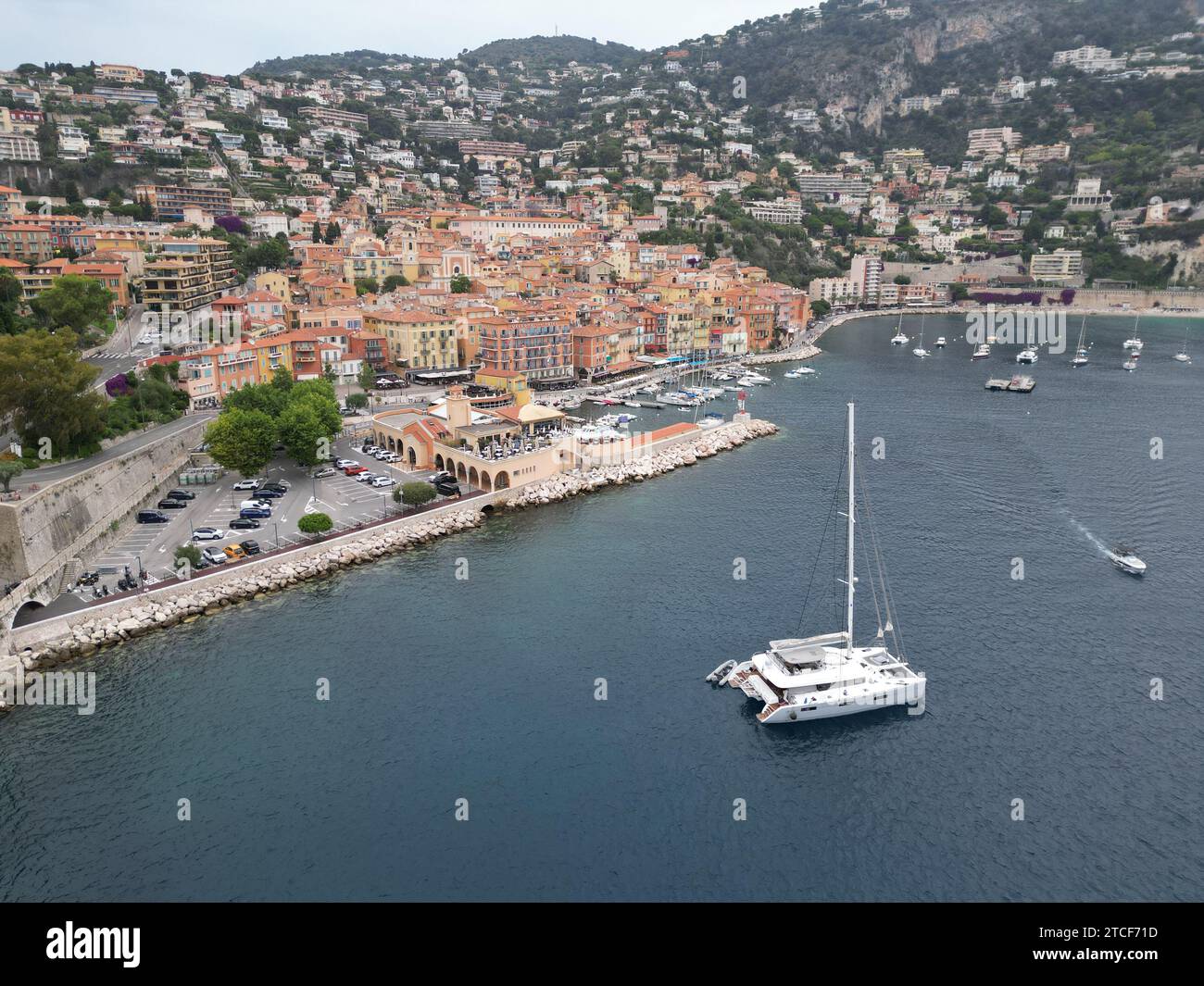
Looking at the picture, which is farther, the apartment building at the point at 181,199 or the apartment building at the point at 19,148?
the apartment building at the point at 181,199

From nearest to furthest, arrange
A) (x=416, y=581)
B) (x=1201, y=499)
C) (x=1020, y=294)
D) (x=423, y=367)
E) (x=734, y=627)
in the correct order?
(x=734, y=627) → (x=416, y=581) → (x=1201, y=499) → (x=423, y=367) → (x=1020, y=294)

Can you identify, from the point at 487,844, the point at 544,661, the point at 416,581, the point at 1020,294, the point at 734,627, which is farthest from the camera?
the point at 1020,294

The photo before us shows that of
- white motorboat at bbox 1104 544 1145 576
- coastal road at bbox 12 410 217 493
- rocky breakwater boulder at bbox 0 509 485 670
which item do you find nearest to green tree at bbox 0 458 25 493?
coastal road at bbox 12 410 217 493

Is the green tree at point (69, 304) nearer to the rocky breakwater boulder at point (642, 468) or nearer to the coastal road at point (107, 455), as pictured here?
the coastal road at point (107, 455)

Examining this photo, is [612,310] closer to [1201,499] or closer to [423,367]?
[423,367]

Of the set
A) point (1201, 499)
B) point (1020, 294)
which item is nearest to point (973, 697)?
point (1201, 499)

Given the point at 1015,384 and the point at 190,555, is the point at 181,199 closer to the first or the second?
the point at 190,555

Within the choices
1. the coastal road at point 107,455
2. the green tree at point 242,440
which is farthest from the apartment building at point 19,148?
the green tree at point 242,440
